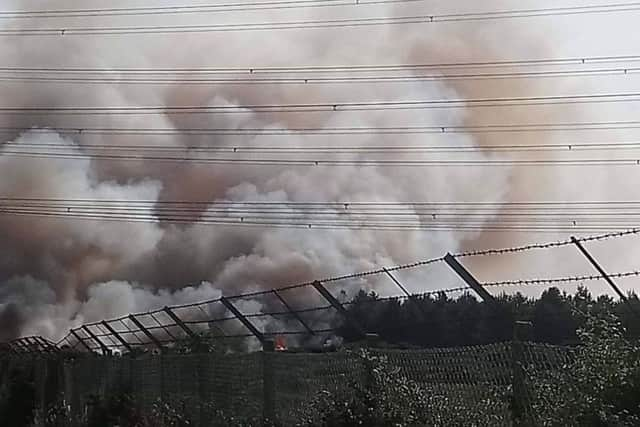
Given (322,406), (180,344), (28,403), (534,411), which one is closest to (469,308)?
(322,406)

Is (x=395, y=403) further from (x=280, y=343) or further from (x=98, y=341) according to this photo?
(x=98, y=341)

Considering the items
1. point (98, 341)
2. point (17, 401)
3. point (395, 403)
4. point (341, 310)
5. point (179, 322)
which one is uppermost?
point (98, 341)

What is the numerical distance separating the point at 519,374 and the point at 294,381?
4.36m

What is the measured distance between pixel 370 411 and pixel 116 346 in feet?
40.2

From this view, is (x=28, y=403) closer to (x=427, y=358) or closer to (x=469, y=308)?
(x=469, y=308)

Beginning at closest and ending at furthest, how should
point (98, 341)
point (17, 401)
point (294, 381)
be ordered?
point (294, 381)
point (98, 341)
point (17, 401)

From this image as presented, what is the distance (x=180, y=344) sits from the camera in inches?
682

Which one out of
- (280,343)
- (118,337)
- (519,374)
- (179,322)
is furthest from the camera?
(118,337)

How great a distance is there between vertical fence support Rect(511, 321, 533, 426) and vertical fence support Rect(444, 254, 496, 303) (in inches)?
16.7

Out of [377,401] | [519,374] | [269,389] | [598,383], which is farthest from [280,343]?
[598,383]

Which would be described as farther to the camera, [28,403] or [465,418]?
[28,403]

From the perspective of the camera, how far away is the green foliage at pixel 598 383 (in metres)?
5.97

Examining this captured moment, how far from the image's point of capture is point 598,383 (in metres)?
6.08

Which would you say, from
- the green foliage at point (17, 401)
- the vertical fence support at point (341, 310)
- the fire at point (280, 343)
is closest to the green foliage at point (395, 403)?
the vertical fence support at point (341, 310)
